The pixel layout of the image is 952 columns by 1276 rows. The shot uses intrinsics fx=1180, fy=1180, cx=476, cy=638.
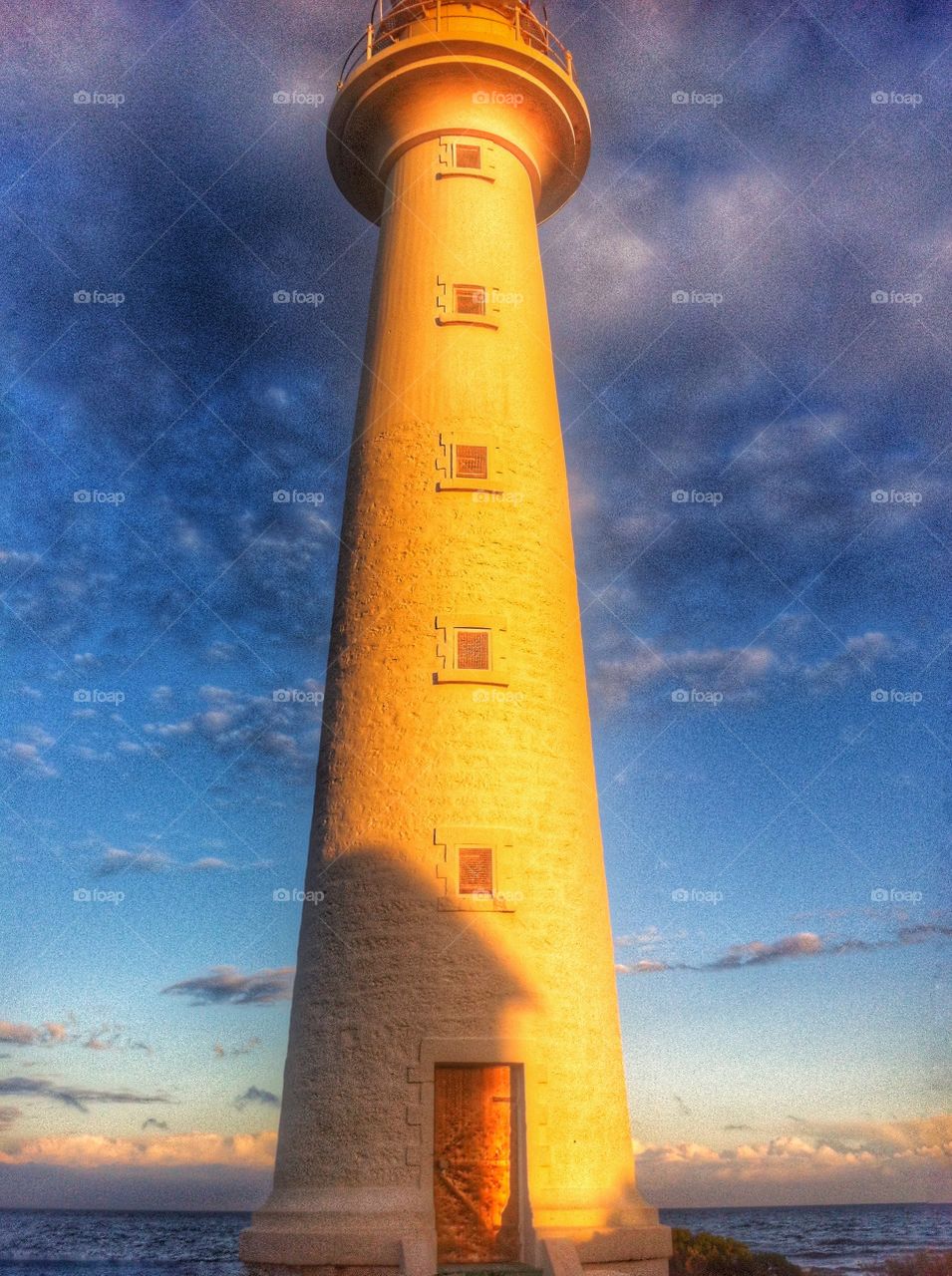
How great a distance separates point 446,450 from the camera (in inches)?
576

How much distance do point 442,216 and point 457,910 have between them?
9306 millimetres

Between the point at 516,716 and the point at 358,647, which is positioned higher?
the point at 358,647

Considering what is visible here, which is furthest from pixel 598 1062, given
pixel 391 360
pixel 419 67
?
pixel 419 67

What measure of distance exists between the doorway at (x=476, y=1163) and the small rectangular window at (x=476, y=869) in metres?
1.82

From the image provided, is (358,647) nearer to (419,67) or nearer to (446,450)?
(446,450)

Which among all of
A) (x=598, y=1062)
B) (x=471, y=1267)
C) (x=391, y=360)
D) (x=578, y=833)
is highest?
(x=391, y=360)

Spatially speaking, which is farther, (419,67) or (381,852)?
(419,67)

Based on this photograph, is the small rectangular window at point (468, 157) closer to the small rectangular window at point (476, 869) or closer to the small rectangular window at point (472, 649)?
the small rectangular window at point (472, 649)

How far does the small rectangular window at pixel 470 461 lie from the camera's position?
14.5 metres

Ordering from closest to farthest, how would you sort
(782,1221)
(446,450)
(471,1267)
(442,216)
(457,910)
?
(471,1267)
(457,910)
(446,450)
(442,216)
(782,1221)

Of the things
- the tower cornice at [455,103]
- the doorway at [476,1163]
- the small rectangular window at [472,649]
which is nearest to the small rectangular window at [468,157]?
the tower cornice at [455,103]

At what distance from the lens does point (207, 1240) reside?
6588 centimetres

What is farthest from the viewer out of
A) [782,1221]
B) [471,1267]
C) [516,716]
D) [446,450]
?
[782,1221]

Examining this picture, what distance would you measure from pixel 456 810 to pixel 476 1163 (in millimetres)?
3811
